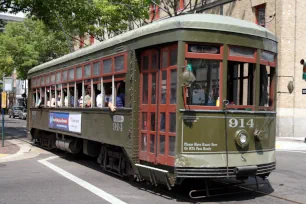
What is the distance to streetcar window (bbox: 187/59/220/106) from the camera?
715 centimetres

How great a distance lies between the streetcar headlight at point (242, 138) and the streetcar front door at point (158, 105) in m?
1.15

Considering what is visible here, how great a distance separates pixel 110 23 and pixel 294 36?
11.0m

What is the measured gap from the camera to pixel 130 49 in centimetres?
847

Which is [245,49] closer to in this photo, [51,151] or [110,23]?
[51,151]

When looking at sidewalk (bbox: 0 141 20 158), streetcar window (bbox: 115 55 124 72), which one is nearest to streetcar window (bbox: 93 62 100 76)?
streetcar window (bbox: 115 55 124 72)

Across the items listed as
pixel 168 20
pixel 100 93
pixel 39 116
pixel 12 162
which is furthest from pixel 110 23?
pixel 168 20

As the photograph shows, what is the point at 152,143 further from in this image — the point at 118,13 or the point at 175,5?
the point at 118,13

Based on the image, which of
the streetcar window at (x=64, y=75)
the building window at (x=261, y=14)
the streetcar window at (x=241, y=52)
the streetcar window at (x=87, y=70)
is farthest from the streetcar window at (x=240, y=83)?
the building window at (x=261, y=14)

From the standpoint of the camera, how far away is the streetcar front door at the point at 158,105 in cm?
727

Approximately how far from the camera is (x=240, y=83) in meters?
7.84

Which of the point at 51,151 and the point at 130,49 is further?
the point at 51,151

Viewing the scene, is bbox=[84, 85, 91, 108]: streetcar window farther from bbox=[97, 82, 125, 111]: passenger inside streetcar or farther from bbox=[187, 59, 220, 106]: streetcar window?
bbox=[187, 59, 220, 106]: streetcar window

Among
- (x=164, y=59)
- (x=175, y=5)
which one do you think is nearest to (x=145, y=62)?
(x=164, y=59)

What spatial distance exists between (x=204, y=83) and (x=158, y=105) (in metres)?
1.00
